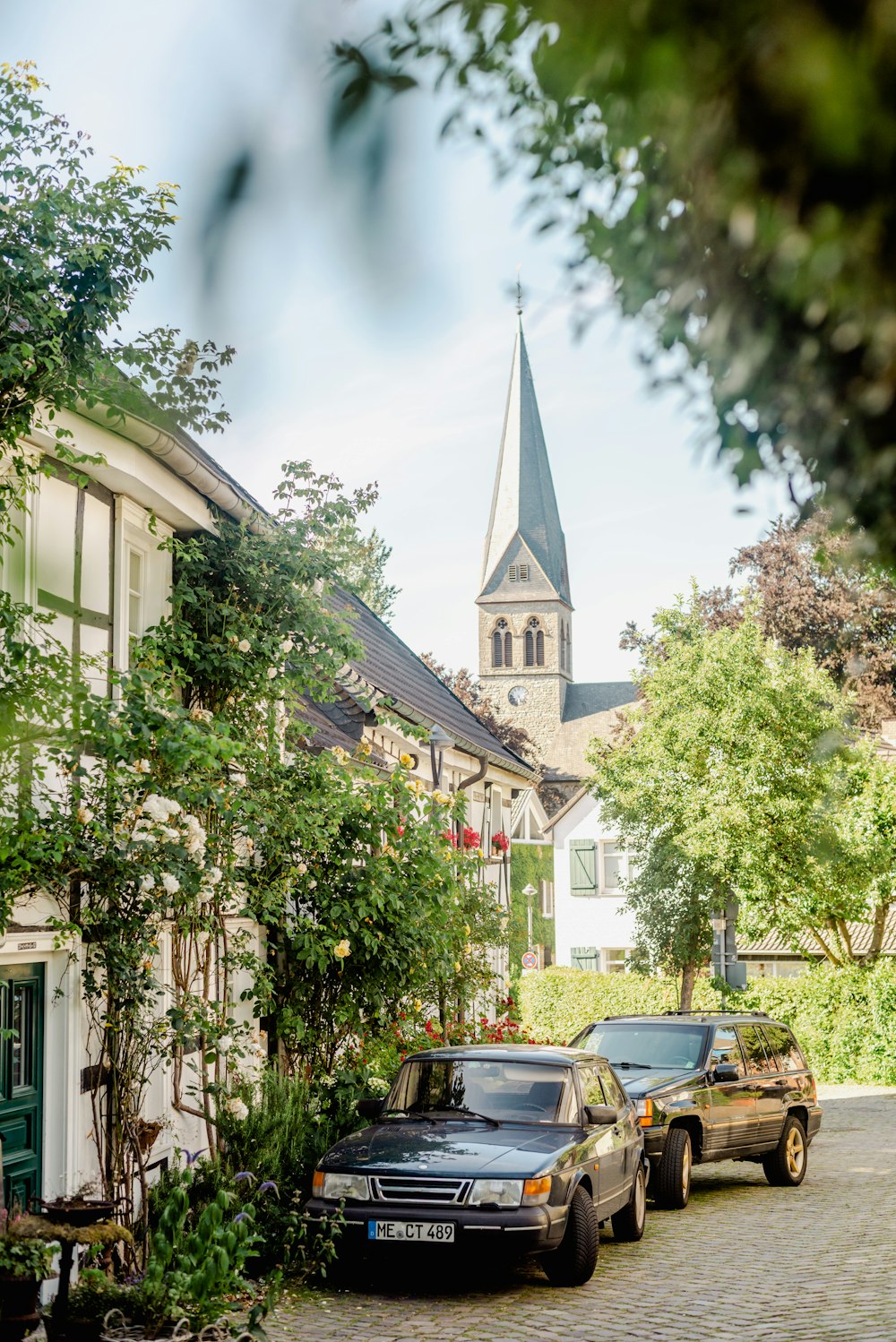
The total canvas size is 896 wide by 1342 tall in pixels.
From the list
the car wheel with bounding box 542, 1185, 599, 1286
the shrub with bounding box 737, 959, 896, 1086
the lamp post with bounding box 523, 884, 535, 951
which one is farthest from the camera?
the lamp post with bounding box 523, 884, 535, 951

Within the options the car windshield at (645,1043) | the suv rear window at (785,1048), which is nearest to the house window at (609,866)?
the suv rear window at (785,1048)

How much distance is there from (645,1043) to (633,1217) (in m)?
3.69

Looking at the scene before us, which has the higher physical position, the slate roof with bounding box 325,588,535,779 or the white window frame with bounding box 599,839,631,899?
the slate roof with bounding box 325,588,535,779

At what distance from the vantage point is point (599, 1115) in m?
10.2

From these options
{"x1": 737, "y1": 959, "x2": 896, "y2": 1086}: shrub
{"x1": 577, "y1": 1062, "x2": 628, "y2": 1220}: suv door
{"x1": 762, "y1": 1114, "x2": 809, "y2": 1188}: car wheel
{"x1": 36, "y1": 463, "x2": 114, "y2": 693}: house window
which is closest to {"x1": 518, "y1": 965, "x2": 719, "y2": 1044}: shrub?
{"x1": 737, "y1": 959, "x2": 896, "y2": 1086}: shrub

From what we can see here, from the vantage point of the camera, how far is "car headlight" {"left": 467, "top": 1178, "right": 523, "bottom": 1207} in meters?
8.98

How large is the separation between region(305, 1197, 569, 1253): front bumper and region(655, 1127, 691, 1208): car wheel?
173 inches

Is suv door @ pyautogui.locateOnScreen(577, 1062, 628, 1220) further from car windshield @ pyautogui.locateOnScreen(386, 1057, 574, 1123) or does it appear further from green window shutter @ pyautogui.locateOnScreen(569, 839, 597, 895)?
green window shutter @ pyautogui.locateOnScreen(569, 839, 597, 895)

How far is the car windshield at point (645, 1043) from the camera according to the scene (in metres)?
14.6

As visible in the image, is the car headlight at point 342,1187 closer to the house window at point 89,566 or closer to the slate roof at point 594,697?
the house window at point 89,566

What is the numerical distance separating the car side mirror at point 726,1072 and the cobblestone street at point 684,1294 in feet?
4.06

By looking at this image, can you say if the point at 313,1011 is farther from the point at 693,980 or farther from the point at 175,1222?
the point at 693,980

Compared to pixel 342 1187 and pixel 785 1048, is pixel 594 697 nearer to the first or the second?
pixel 785 1048

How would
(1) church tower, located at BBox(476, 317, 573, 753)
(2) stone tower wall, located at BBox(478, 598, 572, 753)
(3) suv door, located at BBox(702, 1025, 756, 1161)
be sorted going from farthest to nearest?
(2) stone tower wall, located at BBox(478, 598, 572, 753) < (1) church tower, located at BBox(476, 317, 573, 753) < (3) suv door, located at BBox(702, 1025, 756, 1161)
